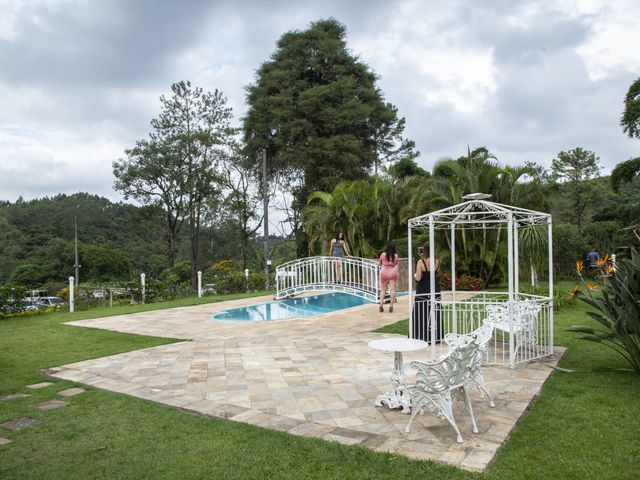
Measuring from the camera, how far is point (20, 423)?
14.5 feet

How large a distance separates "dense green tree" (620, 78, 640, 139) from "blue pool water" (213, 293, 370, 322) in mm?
16025

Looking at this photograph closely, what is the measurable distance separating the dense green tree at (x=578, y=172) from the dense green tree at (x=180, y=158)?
71.8 feet

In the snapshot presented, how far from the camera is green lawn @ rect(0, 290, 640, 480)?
10.8ft

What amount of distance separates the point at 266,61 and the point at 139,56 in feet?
57.3

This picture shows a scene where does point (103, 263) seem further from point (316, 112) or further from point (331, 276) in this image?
point (331, 276)

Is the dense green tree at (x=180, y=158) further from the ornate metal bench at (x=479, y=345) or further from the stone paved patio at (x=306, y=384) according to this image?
the ornate metal bench at (x=479, y=345)

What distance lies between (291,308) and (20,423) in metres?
9.64

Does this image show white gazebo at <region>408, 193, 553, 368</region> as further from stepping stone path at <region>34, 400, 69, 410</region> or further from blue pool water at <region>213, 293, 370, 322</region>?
blue pool water at <region>213, 293, 370, 322</region>

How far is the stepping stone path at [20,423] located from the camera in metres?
4.32

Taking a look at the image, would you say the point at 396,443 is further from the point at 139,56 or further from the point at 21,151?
the point at 21,151

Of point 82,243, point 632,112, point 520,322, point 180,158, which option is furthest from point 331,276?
point 82,243

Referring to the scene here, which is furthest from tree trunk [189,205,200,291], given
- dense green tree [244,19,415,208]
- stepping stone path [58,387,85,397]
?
stepping stone path [58,387,85,397]

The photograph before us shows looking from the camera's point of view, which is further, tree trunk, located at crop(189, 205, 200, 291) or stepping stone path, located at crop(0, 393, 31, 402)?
tree trunk, located at crop(189, 205, 200, 291)

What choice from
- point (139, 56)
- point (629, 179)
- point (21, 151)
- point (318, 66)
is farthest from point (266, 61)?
point (629, 179)
